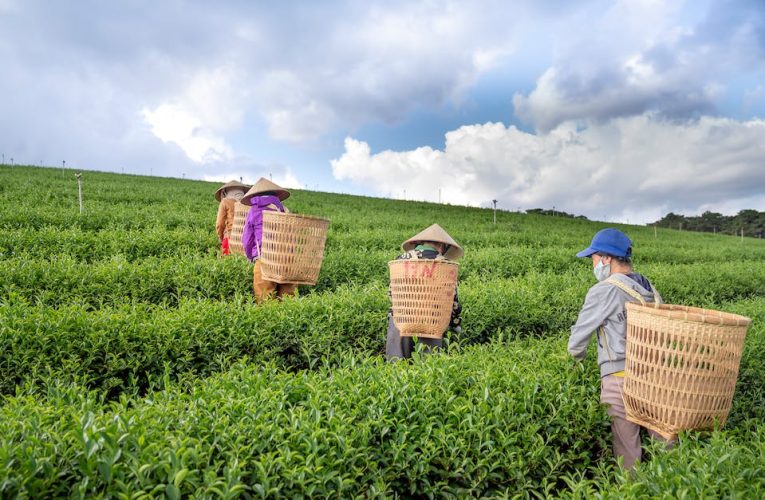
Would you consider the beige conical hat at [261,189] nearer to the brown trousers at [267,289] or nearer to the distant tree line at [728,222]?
the brown trousers at [267,289]

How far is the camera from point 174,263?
8.63 m

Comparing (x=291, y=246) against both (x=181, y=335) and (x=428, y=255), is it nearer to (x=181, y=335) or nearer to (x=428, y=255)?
(x=181, y=335)

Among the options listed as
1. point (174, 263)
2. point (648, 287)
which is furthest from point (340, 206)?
point (648, 287)

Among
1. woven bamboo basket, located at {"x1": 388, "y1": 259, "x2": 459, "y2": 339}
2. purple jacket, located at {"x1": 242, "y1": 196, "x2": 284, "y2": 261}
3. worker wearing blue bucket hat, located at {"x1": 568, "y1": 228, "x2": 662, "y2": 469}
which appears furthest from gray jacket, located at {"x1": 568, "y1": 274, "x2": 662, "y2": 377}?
purple jacket, located at {"x1": 242, "y1": 196, "x2": 284, "y2": 261}

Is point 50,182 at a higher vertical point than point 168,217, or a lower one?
higher

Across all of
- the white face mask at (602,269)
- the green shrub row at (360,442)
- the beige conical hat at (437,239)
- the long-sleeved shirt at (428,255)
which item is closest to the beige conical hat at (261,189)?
the beige conical hat at (437,239)

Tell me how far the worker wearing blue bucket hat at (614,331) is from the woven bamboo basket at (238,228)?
17.8ft

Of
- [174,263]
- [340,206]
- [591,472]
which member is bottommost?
[591,472]

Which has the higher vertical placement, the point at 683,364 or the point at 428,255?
the point at 428,255

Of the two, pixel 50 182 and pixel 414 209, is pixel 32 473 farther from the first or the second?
pixel 414 209

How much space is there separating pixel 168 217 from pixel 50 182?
1008 cm

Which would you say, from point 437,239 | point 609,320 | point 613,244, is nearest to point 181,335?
point 437,239

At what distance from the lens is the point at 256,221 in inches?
278

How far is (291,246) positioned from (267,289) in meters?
1.03
